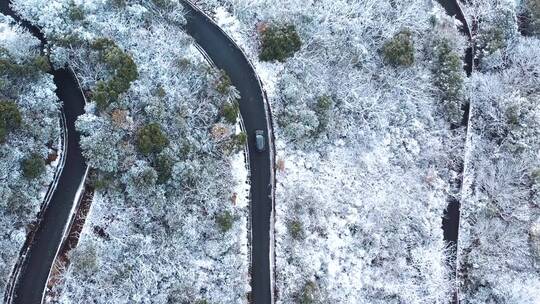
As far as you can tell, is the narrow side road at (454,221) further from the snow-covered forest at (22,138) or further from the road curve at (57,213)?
the snow-covered forest at (22,138)

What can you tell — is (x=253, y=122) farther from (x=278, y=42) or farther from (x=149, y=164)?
(x=149, y=164)

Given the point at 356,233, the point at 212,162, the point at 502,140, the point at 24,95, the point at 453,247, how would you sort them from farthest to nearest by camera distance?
the point at 502,140 < the point at 453,247 < the point at 356,233 < the point at 212,162 < the point at 24,95

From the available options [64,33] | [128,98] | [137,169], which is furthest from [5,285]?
[64,33]

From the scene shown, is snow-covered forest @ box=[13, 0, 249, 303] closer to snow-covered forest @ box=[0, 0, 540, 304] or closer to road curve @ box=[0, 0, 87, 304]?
snow-covered forest @ box=[0, 0, 540, 304]

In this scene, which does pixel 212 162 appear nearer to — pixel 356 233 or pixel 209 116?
pixel 209 116

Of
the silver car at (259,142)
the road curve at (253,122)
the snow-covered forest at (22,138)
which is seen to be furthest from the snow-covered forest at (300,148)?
the silver car at (259,142)

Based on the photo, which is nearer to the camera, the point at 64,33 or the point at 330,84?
the point at 64,33
